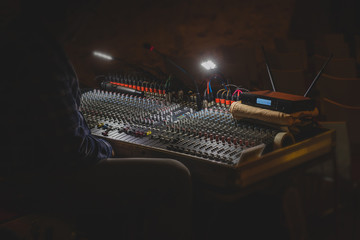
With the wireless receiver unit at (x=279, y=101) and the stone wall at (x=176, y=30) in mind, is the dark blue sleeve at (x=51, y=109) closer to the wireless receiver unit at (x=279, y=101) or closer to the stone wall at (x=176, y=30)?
the wireless receiver unit at (x=279, y=101)

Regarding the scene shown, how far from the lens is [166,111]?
2594mm

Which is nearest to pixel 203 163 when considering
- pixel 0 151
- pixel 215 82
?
pixel 0 151

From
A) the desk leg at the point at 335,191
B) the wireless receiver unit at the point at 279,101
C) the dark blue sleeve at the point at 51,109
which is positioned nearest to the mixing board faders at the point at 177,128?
the wireless receiver unit at the point at 279,101

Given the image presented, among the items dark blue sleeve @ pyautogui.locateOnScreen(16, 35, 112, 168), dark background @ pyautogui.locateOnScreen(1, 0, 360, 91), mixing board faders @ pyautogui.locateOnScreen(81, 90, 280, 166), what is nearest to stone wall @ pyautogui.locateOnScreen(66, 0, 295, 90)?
dark background @ pyautogui.locateOnScreen(1, 0, 360, 91)

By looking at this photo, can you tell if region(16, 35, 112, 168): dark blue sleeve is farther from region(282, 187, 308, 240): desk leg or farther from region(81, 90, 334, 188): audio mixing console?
region(282, 187, 308, 240): desk leg

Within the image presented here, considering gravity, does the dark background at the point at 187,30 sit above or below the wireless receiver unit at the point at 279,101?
above

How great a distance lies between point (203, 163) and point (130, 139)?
60 cm

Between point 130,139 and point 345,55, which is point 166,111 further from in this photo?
point 345,55

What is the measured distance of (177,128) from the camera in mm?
2209

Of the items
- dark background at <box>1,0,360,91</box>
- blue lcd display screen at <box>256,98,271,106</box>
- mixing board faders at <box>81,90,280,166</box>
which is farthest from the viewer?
dark background at <box>1,0,360,91</box>

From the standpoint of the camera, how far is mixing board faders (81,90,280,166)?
75.3 inches

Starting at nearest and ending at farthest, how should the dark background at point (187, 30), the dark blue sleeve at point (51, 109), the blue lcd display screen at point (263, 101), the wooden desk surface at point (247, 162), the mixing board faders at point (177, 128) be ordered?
1. the dark blue sleeve at point (51, 109)
2. the wooden desk surface at point (247, 162)
3. the mixing board faders at point (177, 128)
4. the blue lcd display screen at point (263, 101)
5. the dark background at point (187, 30)

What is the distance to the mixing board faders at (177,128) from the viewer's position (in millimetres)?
1912

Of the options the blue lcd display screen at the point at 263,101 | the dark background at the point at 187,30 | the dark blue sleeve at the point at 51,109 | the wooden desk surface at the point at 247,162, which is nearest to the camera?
the dark blue sleeve at the point at 51,109
